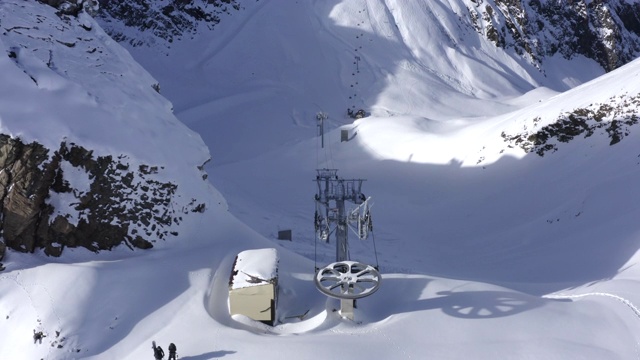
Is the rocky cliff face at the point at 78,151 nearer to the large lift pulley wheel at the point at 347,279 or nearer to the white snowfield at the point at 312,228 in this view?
the white snowfield at the point at 312,228

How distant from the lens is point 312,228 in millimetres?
23656

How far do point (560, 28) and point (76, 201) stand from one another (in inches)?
2256

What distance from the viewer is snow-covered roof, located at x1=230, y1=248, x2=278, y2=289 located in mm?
14148

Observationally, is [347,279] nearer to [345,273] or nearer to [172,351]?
[345,273]

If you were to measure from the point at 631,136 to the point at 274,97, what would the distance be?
2430cm

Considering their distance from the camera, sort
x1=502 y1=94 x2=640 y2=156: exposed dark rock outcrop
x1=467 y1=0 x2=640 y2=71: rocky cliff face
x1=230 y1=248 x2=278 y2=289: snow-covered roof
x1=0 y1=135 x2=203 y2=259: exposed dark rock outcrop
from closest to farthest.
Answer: x1=230 y1=248 x2=278 y2=289: snow-covered roof, x1=0 y1=135 x2=203 y2=259: exposed dark rock outcrop, x1=502 y1=94 x2=640 y2=156: exposed dark rock outcrop, x1=467 y1=0 x2=640 y2=71: rocky cliff face

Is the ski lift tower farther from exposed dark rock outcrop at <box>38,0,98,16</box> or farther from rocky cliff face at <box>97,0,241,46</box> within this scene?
rocky cliff face at <box>97,0,241,46</box>

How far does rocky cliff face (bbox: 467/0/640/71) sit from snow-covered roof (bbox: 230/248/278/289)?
147 ft

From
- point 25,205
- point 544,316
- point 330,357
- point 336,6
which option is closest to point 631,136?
point 544,316

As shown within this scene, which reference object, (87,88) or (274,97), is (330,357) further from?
(274,97)

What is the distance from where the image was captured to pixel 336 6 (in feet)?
170

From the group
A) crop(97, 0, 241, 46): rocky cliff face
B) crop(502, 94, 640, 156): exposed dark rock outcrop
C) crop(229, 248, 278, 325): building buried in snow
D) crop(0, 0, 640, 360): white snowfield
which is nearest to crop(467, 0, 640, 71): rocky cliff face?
crop(0, 0, 640, 360): white snowfield

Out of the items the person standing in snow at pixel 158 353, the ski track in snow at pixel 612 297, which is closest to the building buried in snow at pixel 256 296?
the person standing in snow at pixel 158 353

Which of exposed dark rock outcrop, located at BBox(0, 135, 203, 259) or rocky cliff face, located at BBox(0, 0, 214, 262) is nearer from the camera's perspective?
exposed dark rock outcrop, located at BBox(0, 135, 203, 259)
